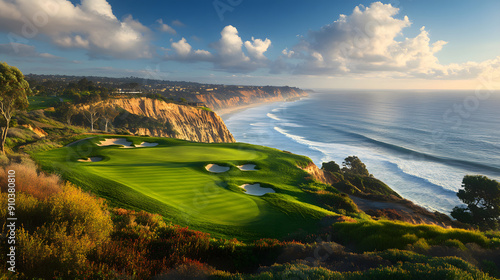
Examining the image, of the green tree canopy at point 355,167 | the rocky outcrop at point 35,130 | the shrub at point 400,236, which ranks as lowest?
the green tree canopy at point 355,167

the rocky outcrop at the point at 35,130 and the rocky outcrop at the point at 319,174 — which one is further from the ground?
the rocky outcrop at the point at 35,130

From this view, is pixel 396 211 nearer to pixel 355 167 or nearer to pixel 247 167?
pixel 247 167

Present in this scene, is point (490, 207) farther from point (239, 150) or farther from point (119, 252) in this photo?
point (119, 252)

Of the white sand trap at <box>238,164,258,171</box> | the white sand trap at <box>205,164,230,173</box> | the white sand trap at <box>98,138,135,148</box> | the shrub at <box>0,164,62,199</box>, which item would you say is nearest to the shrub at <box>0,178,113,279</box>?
the shrub at <box>0,164,62,199</box>

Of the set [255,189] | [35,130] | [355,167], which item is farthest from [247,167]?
[355,167]

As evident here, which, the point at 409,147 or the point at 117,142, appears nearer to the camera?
the point at 117,142

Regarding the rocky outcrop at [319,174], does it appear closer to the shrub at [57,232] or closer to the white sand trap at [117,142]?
the white sand trap at [117,142]

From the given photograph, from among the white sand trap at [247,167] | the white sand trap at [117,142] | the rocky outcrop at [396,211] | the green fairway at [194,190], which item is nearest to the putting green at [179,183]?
the green fairway at [194,190]
